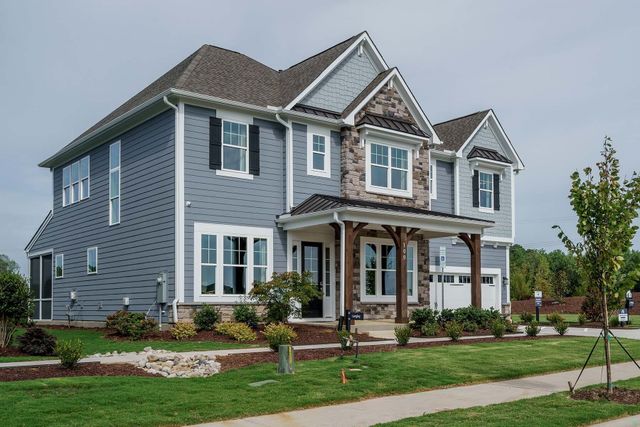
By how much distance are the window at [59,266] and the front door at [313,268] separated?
10.7 m

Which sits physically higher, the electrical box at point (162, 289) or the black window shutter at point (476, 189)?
the black window shutter at point (476, 189)

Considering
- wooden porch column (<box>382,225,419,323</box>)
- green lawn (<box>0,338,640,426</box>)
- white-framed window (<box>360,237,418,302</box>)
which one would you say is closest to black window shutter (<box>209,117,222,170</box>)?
wooden porch column (<box>382,225,419,323</box>)

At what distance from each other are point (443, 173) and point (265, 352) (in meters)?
16.2

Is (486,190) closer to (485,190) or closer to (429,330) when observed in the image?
(485,190)

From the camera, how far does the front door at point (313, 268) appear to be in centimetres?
2280

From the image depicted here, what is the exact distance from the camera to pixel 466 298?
29922 millimetres

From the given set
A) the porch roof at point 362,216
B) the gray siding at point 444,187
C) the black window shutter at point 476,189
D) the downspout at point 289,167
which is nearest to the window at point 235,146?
the downspout at point 289,167

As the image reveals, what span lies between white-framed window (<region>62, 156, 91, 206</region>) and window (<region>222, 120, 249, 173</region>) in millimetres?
7424

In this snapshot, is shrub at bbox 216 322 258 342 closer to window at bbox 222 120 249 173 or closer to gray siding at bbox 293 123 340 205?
window at bbox 222 120 249 173

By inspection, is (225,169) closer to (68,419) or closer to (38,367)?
(38,367)

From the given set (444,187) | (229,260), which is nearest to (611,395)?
(229,260)

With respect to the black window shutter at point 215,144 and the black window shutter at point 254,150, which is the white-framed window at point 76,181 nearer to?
the black window shutter at point 215,144

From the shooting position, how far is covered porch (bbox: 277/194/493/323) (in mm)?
20266

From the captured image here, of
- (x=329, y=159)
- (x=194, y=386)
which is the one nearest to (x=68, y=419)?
(x=194, y=386)
